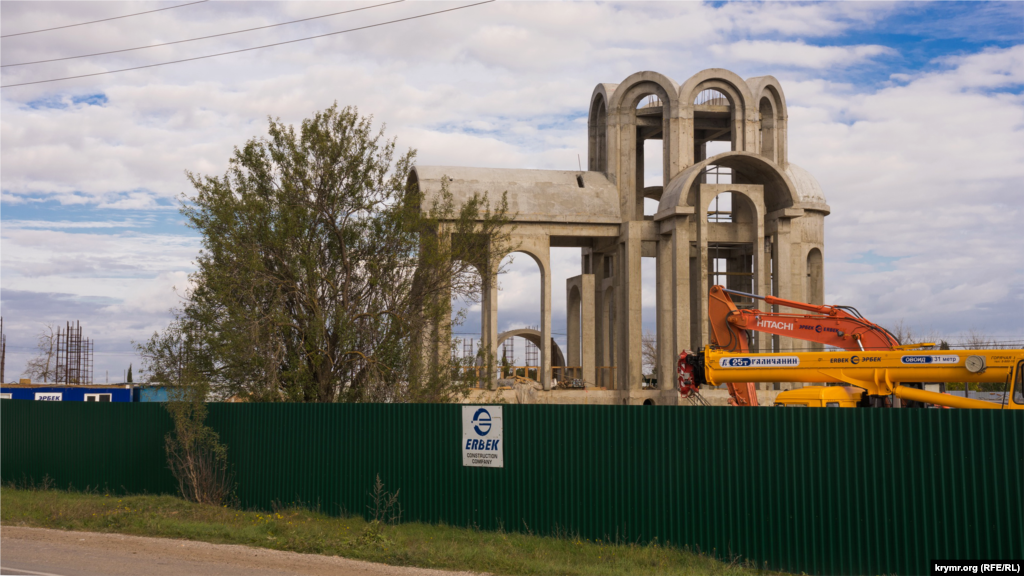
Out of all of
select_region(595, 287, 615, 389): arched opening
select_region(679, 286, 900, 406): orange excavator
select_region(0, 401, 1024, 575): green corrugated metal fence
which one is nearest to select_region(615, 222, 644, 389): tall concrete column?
select_region(595, 287, 615, 389): arched opening

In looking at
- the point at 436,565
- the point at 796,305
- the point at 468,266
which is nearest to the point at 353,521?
the point at 436,565

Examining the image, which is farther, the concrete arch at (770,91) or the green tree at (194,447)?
the concrete arch at (770,91)

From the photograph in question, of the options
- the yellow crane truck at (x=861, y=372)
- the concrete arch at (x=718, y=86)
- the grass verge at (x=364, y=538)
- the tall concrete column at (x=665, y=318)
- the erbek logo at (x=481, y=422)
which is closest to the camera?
the grass verge at (x=364, y=538)

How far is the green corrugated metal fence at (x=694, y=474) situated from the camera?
11352 millimetres

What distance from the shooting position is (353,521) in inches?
639

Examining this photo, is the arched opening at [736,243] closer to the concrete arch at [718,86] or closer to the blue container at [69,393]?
the concrete arch at [718,86]

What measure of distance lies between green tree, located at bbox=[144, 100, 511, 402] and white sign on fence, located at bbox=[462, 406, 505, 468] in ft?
22.5

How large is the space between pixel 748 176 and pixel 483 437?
87.9ft

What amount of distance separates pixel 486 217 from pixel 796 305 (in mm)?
8915

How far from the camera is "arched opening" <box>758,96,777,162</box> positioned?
40969mm

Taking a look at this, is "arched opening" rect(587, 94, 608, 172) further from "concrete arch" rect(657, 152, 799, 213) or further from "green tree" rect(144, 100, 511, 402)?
"green tree" rect(144, 100, 511, 402)

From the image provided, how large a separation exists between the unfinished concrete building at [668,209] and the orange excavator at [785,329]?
39.0ft

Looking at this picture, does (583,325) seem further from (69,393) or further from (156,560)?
(156,560)

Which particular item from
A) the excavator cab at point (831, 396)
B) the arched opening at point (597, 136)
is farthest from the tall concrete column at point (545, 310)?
the excavator cab at point (831, 396)
